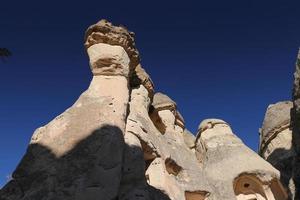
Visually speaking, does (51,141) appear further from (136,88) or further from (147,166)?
(136,88)

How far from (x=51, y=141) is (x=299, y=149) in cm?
507

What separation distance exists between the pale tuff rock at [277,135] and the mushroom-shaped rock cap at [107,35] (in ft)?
31.8

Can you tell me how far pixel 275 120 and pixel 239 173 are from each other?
217 inches

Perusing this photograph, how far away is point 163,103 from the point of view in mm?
17375

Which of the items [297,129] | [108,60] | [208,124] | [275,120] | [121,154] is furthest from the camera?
[275,120]

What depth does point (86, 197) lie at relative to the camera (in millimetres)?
7297

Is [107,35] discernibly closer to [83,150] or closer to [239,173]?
[83,150]

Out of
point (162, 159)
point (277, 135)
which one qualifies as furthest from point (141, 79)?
point (277, 135)

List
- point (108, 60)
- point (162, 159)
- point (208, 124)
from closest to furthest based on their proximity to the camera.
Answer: point (108, 60) → point (162, 159) → point (208, 124)

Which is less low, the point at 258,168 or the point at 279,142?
the point at 279,142

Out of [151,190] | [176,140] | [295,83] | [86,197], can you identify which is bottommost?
[86,197]

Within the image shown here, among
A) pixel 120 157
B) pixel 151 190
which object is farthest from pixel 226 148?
pixel 120 157

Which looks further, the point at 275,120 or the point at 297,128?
the point at 275,120

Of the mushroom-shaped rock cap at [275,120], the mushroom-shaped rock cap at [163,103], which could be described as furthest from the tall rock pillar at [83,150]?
the mushroom-shaped rock cap at [275,120]
